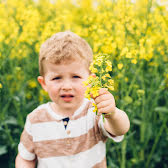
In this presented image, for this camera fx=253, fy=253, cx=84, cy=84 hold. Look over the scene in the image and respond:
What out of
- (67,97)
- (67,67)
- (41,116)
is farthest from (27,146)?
(67,67)

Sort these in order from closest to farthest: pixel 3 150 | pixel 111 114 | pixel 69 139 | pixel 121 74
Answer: pixel 111 114
pixel 69 139
pixel 121 74
pixel 3 150

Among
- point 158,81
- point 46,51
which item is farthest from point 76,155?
point 158,81

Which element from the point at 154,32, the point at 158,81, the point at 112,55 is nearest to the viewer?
the point at 112,55

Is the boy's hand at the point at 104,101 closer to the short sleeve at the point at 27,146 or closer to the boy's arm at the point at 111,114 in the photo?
A: the boy's arm at the point at 111,114

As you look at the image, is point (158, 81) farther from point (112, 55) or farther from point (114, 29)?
point (114, 29)

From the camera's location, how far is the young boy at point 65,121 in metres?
1.46

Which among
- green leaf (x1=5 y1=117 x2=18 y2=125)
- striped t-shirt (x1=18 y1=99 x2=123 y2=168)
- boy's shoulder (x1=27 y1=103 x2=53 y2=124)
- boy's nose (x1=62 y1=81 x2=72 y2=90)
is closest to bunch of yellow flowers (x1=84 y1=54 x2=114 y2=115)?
boy's nose (x1=62 y1=81 x2=72 y2=90)

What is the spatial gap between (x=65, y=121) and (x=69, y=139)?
0.37 ft

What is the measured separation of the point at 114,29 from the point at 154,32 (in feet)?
1.69

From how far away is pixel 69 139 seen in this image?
5.08 feet

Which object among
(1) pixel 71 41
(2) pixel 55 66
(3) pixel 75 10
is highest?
(3) pixel 75 10

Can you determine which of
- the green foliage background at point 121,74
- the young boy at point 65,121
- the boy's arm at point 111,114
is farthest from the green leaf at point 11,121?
the boy's arm at point 111,114

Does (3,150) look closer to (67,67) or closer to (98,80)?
(67,67)

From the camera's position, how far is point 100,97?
3.62 feet
